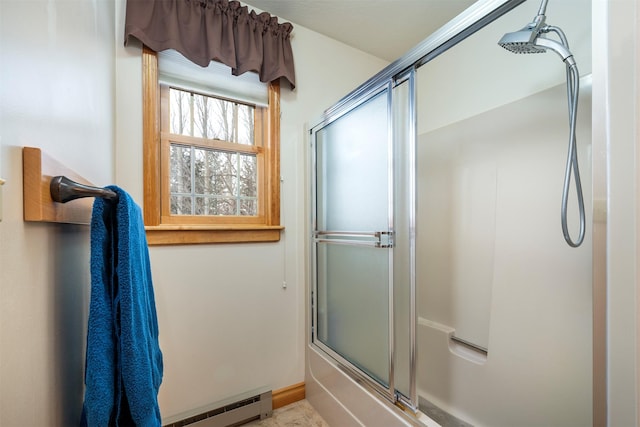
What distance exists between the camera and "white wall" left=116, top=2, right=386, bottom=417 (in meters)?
1.42

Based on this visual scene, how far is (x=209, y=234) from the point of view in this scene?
1.56 m

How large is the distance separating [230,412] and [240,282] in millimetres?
688

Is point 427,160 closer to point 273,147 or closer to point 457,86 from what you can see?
point 457,86

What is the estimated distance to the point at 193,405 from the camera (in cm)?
152

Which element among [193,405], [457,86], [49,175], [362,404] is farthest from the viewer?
[457,86]

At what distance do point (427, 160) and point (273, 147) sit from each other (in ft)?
3.14

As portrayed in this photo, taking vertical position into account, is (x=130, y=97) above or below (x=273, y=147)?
above

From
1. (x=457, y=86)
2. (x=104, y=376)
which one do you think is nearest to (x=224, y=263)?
(x=104, y=376)

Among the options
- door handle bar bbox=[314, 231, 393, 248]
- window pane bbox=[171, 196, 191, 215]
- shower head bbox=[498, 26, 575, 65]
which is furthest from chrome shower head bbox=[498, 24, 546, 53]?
window pane bbox=[171, 196, 191, 215]

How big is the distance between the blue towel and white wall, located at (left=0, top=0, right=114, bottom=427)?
0.07 m

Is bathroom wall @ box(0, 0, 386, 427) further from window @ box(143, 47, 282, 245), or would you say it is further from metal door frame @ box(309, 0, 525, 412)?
metal door frame @ box(309, 0, 525, 412)

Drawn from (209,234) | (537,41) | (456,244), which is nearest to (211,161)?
(209,234)

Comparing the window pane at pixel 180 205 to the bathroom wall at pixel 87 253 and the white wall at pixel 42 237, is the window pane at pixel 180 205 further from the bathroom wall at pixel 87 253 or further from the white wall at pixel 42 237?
the white wall at pixel 42 237

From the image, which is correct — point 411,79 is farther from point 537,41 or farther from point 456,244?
point 456,244
